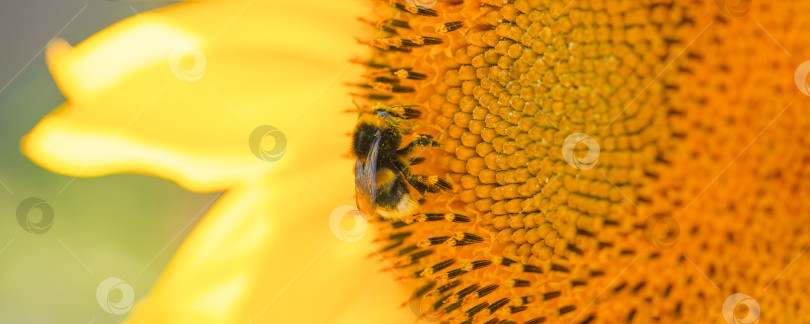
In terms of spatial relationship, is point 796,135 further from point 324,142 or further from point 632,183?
point 324,142

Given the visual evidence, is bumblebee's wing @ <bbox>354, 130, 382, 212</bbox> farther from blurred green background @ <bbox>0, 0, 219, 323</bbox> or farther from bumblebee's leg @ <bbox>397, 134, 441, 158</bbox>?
blurred green background @ <bbox>0, 0, 219, 323</bbox>

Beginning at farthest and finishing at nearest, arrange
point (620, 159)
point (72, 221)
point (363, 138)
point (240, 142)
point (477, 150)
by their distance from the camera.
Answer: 1. point (72, 221)
2. point (240, 142)
3. point (477, 150)
4. point (363, 138)
5. point (620, 159)

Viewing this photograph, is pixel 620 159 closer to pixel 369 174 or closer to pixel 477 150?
pixel 477 150

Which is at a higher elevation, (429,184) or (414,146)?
(414,146)

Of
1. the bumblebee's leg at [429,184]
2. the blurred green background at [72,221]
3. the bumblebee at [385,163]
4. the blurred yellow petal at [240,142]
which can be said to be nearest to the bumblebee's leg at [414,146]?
the bumblebee at [385,163]

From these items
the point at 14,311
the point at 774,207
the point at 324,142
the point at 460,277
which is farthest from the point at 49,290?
the point at 774,207

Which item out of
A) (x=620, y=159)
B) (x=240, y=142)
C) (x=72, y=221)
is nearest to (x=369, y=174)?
(x=620, y=159)
